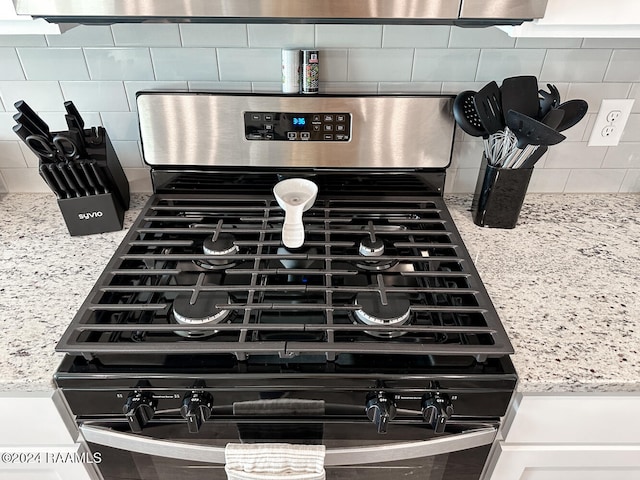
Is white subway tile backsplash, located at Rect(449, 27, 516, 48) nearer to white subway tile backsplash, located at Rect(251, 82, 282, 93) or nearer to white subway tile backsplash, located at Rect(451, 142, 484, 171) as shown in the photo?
white subway tile backsplash, located at Rect(451, 142, 484, 171)

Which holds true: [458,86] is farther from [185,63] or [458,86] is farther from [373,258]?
[185,63]

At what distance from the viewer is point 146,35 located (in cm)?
112

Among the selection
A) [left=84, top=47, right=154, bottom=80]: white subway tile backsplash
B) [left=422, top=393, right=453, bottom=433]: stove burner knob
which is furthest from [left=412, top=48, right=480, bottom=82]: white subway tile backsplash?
[left=422, top=393, right=453, bottom=433]: stove burner knob

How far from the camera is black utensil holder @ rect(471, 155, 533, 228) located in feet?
3.66

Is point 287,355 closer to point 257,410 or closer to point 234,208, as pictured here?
point 257,410

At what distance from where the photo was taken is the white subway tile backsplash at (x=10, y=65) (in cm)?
114

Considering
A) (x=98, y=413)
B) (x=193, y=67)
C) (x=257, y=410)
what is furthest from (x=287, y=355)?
(x=193, y=67)

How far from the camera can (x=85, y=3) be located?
2.66 feet

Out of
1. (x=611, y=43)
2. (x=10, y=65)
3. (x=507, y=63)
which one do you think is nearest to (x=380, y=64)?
(x=507, y=63)

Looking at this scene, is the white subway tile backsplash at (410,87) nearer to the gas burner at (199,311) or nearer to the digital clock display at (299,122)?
the digital clock display at (299,122)

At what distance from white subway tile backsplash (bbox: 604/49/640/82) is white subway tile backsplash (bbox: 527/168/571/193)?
0.84 feet

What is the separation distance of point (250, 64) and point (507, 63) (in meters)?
0.63

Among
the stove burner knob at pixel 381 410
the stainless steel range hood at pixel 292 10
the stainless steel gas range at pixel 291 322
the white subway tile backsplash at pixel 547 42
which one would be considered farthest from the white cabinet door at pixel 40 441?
the white subway tile backsplash at pixel 547 42

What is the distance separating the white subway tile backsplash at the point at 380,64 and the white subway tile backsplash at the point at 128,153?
1.96ft
